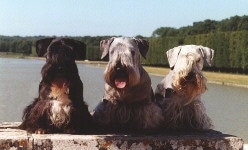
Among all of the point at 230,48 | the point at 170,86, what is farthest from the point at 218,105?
the point at 230,48

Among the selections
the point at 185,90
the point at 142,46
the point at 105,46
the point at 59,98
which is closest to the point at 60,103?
the point at 59,98

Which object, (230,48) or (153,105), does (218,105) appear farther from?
(230,48)

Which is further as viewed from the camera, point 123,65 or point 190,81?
point 190,81

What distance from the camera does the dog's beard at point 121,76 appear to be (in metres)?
4.14

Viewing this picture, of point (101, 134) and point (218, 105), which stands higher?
point (101, 134)

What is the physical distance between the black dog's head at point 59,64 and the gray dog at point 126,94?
Result: 31cm

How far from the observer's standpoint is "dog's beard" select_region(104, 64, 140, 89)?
4.14 metres

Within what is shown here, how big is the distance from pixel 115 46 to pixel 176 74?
0.64 metres

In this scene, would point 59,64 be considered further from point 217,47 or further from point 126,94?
point 217,47

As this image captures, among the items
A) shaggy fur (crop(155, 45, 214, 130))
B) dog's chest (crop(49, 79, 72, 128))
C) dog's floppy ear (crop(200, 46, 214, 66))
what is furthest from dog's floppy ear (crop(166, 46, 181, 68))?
dog's chest (crop(49, 79, 72, 128))

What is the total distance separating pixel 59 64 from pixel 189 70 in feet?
3.96

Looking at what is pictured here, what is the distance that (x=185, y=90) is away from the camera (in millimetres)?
4656

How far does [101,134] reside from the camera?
4.36 m

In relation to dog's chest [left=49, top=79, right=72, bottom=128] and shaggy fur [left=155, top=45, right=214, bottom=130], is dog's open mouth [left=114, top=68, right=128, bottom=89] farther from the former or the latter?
shaggy fur [left=155, top=45, right=214, bottom=130]
